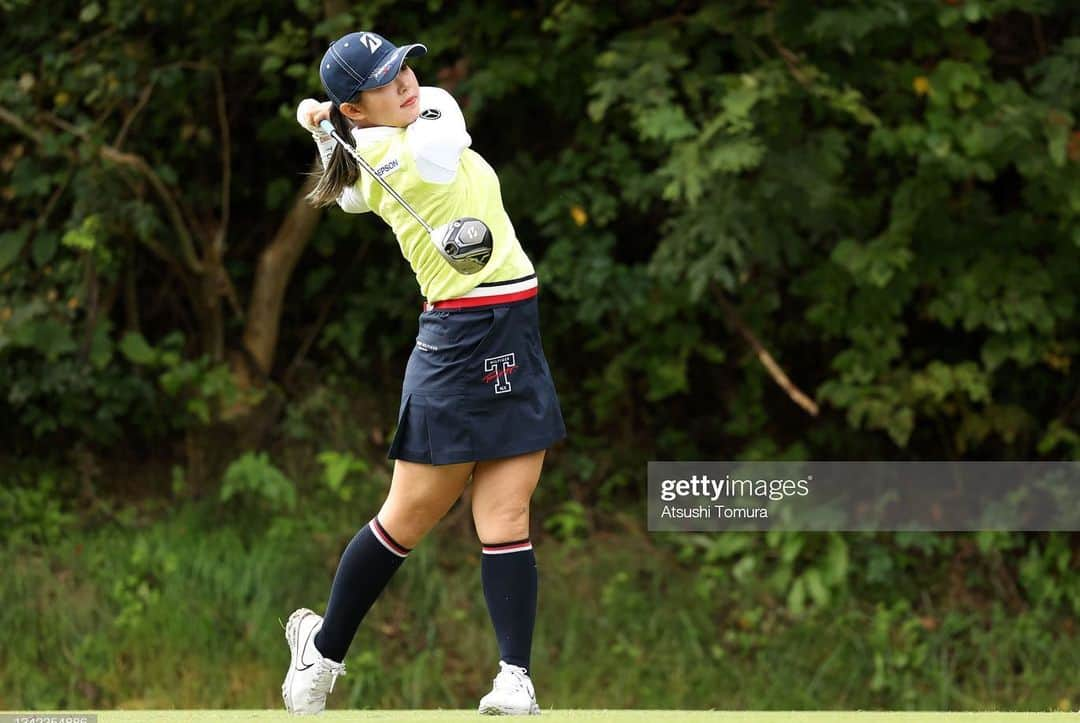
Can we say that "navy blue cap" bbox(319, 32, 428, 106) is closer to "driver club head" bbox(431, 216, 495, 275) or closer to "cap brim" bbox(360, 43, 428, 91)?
"cap brim" bbox(360, 43, 428, 91)

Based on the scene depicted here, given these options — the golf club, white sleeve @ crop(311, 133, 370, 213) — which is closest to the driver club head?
the golf club

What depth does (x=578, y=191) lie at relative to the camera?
305 inches

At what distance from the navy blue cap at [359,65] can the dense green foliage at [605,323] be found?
303 cm

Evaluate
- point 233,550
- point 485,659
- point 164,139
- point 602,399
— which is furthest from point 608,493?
point 164,139

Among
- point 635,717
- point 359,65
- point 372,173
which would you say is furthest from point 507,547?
point 359,65

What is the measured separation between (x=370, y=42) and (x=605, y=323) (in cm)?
456

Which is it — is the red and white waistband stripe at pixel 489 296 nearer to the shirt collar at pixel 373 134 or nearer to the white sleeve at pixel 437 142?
the white sleeve at pixel 437 142

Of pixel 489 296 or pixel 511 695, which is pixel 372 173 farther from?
pixel 511 695

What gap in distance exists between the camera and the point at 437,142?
385 cm

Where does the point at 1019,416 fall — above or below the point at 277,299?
below

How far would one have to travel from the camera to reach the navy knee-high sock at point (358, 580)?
4.24m

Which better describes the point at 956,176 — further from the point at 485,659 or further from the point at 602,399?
the point at 485,659

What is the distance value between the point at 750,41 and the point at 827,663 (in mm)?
2999

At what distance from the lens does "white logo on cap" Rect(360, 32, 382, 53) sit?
3.93m
